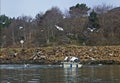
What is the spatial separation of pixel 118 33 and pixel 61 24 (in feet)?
60.9

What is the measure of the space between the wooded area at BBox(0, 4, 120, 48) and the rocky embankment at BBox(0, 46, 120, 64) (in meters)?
11.5

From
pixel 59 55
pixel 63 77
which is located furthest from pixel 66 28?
pixel 63 77

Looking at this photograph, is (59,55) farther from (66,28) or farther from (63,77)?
(63,77)

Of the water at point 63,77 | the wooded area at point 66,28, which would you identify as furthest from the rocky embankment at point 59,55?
the water at point 63,77

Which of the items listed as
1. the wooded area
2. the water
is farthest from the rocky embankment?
the water

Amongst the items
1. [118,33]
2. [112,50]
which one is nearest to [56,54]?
[112,50]

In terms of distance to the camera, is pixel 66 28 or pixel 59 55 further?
pixel 66 28

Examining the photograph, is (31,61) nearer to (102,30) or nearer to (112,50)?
(112,50)

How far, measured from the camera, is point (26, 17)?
12381cm

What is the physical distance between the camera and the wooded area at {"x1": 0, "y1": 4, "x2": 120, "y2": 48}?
10069cm

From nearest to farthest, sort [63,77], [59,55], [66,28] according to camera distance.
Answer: [63,77]
[59,55]
[66,28]

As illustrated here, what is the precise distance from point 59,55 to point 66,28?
26.6 meters

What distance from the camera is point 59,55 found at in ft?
271

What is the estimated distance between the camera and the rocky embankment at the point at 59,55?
7631 centimetres
